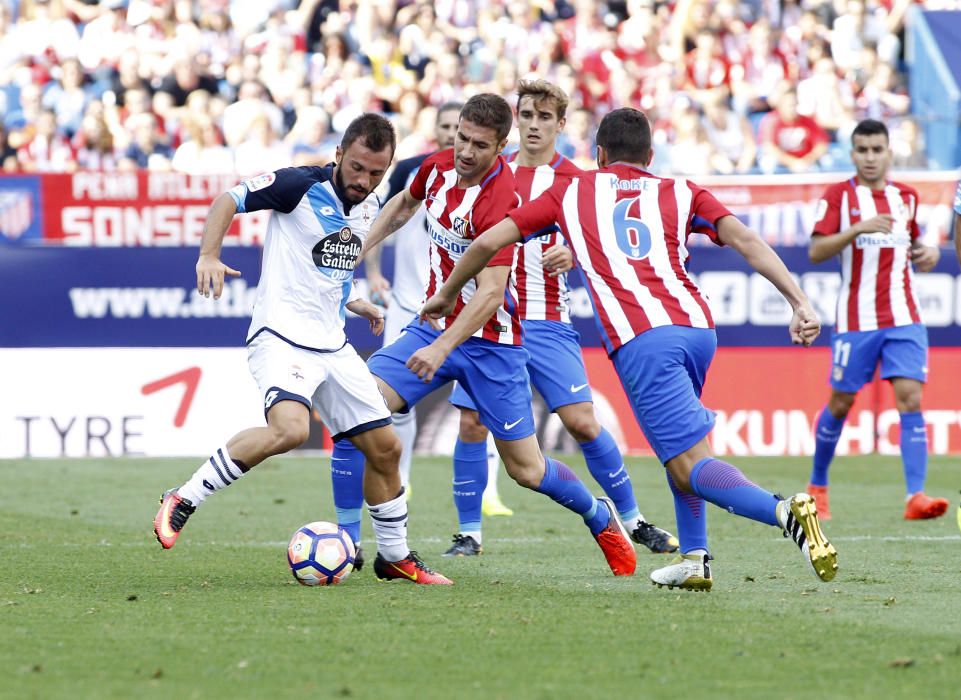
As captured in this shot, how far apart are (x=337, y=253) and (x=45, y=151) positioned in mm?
11133

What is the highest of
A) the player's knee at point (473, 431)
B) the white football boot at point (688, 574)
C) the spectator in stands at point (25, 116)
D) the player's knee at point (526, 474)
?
the spectator in stands at point (25, 116)

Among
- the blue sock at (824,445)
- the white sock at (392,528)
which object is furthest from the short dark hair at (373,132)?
the blue sock at (824,445)

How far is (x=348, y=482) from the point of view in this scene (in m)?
7.32

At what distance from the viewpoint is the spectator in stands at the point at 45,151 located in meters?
17.0

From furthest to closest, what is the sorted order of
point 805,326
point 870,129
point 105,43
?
point 105,43, point 870,129, point 805,326

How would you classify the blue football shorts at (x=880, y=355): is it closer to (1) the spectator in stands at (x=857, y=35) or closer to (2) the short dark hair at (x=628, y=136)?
(2) the short dark hair at (x=628, y=136)

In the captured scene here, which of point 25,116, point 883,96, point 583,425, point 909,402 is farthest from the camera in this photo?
point 883,96

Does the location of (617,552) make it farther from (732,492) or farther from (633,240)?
(633,240)

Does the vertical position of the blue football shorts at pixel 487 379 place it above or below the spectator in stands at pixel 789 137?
below

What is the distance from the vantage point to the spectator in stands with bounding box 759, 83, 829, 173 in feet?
57.8

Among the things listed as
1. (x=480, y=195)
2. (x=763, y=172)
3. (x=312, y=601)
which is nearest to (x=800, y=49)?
(x=763, y=172)

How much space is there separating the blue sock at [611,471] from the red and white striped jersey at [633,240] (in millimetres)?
1777

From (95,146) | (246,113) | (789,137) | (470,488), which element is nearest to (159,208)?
(95,146)

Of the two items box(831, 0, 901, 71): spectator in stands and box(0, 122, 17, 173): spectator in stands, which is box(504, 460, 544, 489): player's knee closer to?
box(0, 122, 17, 173): spectator in stands
